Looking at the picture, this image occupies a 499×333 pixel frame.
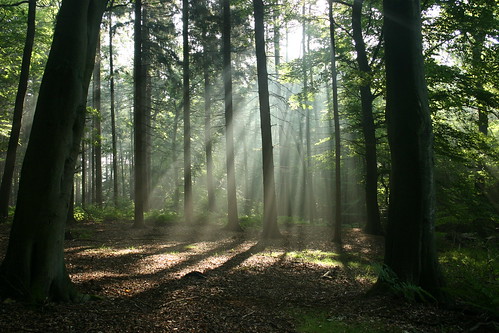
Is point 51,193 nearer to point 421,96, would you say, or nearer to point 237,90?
point 421,96

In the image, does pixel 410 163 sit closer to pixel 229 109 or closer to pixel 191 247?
pixel 191 247

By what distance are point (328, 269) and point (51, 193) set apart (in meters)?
Answer: 6.41

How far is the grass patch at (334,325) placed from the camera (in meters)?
4.07

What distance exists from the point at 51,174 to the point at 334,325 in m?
4.23

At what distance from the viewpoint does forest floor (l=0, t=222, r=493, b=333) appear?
13.3ft

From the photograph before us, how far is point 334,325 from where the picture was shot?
4312 mm

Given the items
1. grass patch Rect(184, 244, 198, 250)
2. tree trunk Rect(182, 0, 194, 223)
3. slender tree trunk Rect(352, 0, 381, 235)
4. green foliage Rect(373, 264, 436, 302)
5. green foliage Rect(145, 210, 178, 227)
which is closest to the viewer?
green foliage Rect(373, 264, 436, 302)

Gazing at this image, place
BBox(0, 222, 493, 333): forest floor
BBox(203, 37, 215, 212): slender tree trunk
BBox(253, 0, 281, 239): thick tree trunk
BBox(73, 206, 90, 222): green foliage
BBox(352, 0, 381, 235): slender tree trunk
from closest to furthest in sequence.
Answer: BBox(0, 222, 493, 333): forest floor → BBox(253, 0, 281, 239): thick tree trunk → BBox(352, 0, 381, 235): slender tree trunk → BBox(73, 206, 90, 222): green foliage → BBox(203, 37, 215, 212): slender tree trunk

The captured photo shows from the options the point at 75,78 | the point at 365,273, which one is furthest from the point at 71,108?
the point at 365,273

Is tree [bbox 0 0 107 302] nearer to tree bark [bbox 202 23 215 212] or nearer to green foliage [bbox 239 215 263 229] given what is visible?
tree bark [bbox 202 23 215 212]

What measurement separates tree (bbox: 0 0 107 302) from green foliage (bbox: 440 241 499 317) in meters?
5.19

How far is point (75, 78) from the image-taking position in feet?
16.0

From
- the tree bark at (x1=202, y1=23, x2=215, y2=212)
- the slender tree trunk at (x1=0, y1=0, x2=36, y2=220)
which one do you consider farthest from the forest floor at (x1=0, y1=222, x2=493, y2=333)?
the tree bark at (x1=202, y1=23, x2=215, y2=212)

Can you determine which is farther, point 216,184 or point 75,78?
point 216,184
